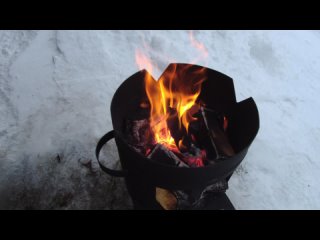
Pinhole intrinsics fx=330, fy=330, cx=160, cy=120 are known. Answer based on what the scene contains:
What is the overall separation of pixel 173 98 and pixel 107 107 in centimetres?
96

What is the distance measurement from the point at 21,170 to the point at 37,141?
0.30 m

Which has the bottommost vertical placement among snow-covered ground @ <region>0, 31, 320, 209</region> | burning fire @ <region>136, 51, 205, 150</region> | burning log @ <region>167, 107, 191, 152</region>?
snow-covered ground @ <region>0, 31, 320, 209</region>

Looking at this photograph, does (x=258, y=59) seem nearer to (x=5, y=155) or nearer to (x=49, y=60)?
(x=49, y=60)

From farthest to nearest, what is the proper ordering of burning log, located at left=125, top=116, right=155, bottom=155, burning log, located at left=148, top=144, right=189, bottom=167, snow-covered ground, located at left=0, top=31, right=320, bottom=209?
snow-covered ground, located at left=0, top=31, right=320, bottom=209 < burning log, located at left=125, top=116, right=155, bottom=155 < burning log, located at left=148, top=144, right=189, bottom=167

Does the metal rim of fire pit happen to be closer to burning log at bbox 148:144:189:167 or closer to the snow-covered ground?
burning log at bbox 148:144:189:167

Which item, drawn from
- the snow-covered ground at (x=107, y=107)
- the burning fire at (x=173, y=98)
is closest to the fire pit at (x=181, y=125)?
the burning fire at (x=173, y=98)

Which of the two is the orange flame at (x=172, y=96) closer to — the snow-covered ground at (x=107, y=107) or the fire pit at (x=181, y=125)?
the fire pit at (x=181, y=125)

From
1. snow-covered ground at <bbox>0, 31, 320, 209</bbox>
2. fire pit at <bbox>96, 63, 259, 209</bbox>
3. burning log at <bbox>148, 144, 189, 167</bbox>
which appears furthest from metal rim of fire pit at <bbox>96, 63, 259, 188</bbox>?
snow-covered ground at <bbox>0, 31, 320, 209</bbox>

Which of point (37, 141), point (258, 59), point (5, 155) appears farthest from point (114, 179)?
point (258, 59)

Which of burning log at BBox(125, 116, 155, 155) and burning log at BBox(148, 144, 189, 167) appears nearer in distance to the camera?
burning log at BBox(148, 144, 189, 167)

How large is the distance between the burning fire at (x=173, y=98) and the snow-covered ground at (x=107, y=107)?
73 cm

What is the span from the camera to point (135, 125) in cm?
239

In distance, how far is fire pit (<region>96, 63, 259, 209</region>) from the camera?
7.28ft

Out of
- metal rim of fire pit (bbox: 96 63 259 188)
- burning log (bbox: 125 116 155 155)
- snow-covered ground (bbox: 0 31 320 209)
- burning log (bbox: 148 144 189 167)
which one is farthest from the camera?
snow-covered ground (bbox: 0 31 320 209)
